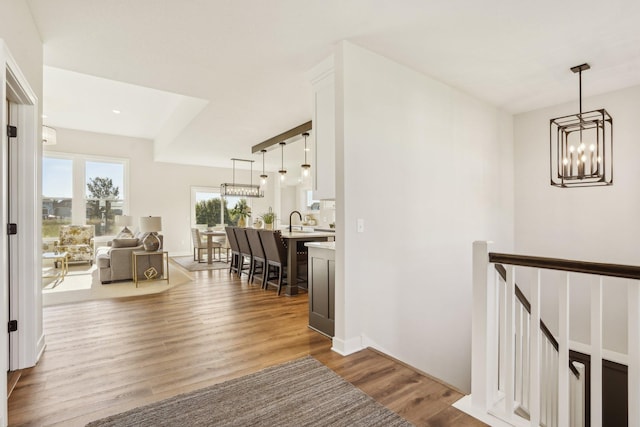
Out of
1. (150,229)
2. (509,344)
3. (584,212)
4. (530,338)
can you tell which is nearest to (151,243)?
(150,229)

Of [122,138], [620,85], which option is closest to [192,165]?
[122,138]

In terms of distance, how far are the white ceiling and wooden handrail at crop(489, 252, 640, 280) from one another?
1.83 m

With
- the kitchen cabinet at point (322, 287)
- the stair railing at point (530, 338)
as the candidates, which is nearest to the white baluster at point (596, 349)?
the stair railing at point (530, 338)

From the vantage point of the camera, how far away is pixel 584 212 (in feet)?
13.7

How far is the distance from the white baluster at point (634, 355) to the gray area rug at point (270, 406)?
1018 millimetres

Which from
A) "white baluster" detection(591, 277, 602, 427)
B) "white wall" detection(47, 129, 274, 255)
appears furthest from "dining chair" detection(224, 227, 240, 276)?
"white baluster" detection(591, 277, 602, 427)

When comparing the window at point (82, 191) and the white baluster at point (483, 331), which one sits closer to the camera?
the white baluster at point (483, 331)

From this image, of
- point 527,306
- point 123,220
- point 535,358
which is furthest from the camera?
point 123,220

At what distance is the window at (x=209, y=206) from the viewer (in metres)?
9.54

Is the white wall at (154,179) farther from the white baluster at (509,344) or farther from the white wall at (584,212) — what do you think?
the white baluster at (509,344)

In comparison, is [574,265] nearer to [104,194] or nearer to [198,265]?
[198,265]

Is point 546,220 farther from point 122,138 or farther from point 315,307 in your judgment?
point 122,138

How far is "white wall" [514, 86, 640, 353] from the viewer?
3789mm

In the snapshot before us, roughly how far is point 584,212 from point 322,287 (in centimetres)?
369
